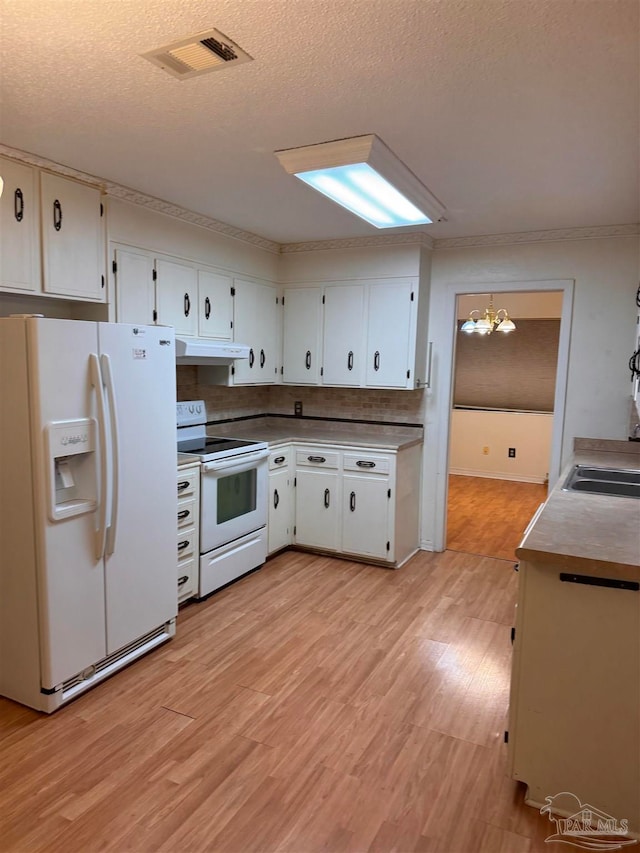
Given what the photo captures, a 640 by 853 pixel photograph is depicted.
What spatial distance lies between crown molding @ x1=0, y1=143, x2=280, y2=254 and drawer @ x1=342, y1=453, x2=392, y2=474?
181 cm

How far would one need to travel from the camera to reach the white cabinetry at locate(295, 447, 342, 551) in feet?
13.8

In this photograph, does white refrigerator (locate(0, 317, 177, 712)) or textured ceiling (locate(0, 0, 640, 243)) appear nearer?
textured ceiling (locate(0, 0, 640, 243))

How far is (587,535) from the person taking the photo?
1971 mm

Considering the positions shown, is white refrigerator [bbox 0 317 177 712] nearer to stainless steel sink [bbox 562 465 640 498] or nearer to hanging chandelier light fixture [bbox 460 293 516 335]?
stainless steel sink [bbox 562 465 640 498]

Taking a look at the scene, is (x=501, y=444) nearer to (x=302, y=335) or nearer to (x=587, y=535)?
(x=302, y=335)

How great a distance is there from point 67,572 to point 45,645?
0.30 m

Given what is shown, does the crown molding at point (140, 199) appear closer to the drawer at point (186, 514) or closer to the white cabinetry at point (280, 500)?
the white cabinetry at point (280, 500)

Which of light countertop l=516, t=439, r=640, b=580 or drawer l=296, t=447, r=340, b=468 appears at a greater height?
light countertop l=516, t=439, r=640, b=580

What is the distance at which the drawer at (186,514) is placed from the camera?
10.6ft

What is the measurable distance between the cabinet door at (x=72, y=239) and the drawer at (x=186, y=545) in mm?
1433

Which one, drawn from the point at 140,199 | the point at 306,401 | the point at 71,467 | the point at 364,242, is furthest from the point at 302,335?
the point at 71,467

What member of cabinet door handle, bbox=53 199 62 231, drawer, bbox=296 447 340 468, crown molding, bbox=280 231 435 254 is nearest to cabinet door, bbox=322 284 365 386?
crown molding, bbox=280 231 435 254

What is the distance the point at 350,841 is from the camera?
5.77 feet

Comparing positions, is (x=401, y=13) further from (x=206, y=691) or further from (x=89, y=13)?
(x=206, y=691)
